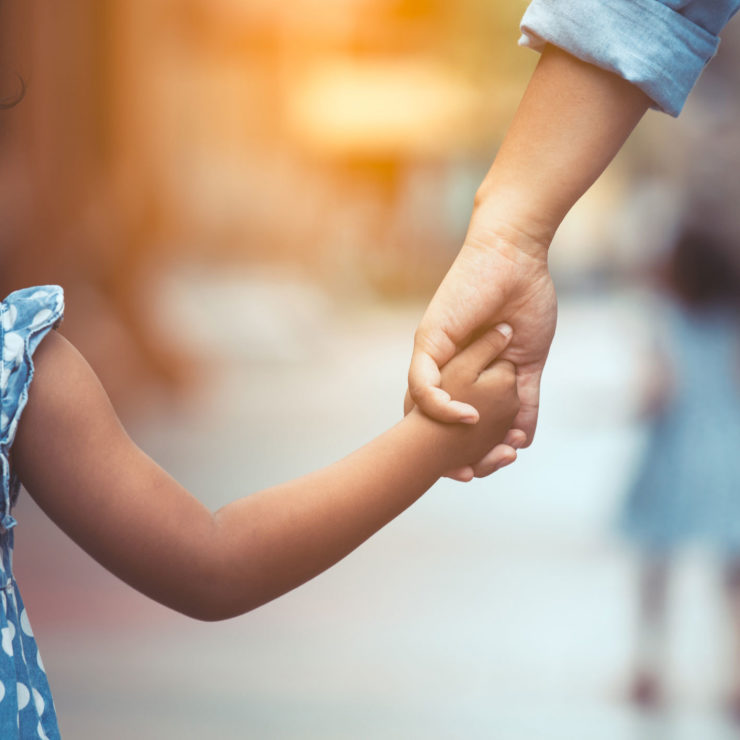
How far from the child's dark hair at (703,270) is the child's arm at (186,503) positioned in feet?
7.17

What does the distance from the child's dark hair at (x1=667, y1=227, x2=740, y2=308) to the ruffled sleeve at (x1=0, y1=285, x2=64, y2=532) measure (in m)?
2.60

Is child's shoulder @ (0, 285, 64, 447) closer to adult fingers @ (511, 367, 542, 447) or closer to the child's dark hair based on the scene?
adult fingers @ (511, 367, 542, 447)

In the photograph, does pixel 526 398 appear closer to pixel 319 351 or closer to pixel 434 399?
pixel 434 399

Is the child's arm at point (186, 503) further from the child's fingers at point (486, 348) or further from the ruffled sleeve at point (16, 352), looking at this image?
the child's fingers at point (486, 348)

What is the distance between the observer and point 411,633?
368cm

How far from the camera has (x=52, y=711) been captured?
1172mm

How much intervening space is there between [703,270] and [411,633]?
144cm

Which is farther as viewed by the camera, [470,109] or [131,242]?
[470,109]

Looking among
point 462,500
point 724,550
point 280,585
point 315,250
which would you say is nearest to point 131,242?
point 462,500

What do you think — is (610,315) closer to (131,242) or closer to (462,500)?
(131,242)

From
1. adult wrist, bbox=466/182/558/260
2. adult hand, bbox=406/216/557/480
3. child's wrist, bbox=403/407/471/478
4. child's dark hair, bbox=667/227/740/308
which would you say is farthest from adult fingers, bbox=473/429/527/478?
child's dark hair, bbox=667/227/740/308

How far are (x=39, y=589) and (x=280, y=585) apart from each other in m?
3.01

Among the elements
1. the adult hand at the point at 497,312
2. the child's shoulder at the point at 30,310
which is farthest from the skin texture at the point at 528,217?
the child's shoulder at the point at 30,310

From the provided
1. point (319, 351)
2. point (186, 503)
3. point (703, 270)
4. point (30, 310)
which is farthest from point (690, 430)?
point (319, 351)
